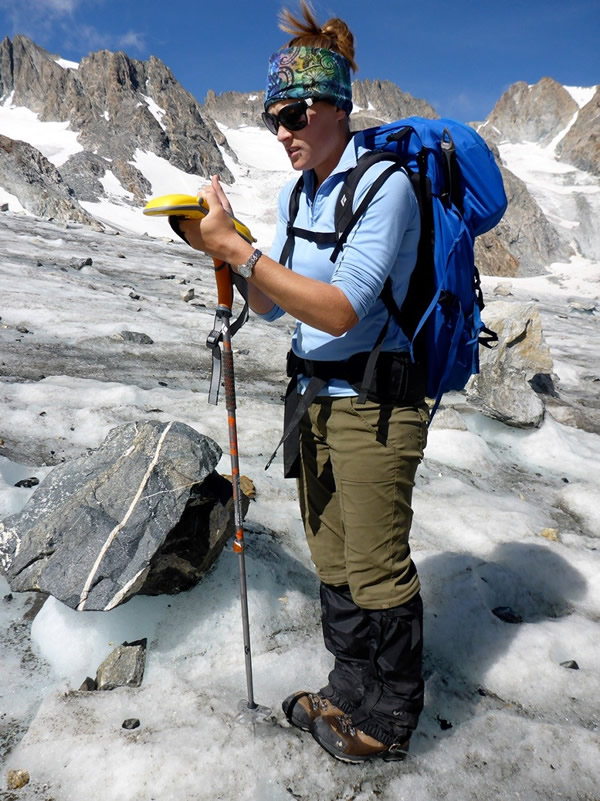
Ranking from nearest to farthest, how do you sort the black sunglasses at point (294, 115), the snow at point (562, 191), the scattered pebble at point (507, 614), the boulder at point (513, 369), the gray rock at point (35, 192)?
the black sunglasses at point (294, 115) < the scattered pebble at point (507, 614) < the boulder at point (513, 369) < the gray rock at point (35, 192) < the snow at point (562, 191)

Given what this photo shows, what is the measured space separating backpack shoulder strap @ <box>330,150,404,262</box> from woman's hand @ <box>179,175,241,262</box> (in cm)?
38

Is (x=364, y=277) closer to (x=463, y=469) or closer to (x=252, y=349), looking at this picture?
(x=463, y=469)

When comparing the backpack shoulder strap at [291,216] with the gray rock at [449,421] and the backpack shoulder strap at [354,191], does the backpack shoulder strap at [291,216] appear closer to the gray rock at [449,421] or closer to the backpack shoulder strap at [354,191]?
the backpack shoulder strap at [354,191]

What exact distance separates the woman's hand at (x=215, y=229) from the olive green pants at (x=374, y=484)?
2.59 ft

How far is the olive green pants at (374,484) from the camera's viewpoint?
230cm

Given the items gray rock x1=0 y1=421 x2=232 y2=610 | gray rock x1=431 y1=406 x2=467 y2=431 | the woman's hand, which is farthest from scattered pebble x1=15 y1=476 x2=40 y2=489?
gray rock x1=431 y1=406 x2=467 y2=431

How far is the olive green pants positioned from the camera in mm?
2301

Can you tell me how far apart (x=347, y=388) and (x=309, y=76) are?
120cm

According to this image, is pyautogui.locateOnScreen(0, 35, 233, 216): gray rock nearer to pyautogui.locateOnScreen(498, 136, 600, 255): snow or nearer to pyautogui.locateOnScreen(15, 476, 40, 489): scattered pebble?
pyautogui.locateOnScreen(498, 136, 600, 255): snow

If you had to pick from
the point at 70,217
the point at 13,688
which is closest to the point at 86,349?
the point at 13,688

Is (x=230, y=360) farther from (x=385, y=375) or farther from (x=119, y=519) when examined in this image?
Answer: (x=119, y=519)

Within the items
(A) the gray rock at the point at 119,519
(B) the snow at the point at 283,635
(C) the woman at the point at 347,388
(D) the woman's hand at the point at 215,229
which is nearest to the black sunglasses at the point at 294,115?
(C) the woman at the point at 347,388

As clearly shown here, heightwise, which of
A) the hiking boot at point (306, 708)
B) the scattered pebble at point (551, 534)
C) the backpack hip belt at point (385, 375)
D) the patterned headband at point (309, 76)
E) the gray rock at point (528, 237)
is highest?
the gray rock at point (528, 237)

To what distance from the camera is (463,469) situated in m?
5.65
